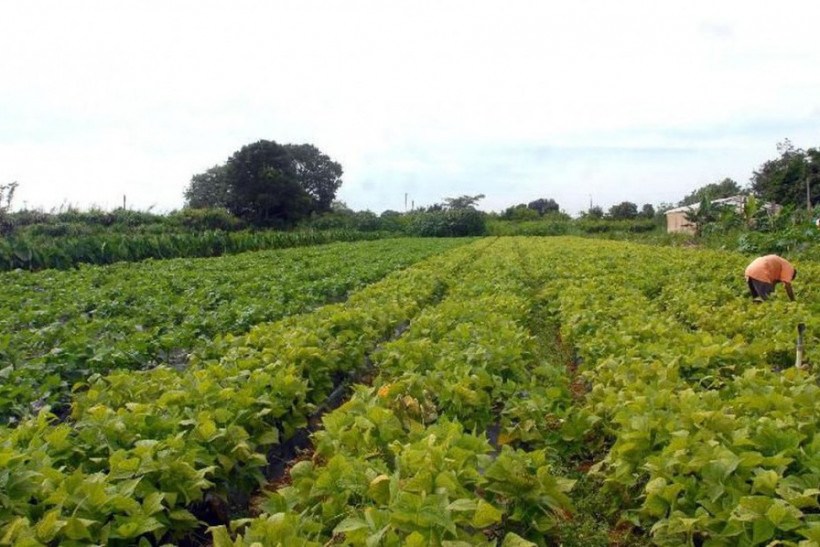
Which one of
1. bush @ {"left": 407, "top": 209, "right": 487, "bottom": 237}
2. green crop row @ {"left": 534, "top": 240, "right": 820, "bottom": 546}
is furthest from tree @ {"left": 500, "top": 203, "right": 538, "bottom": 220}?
green crop row @ {"left": 534, "top": 240, "right": 820, "bottom": 546}

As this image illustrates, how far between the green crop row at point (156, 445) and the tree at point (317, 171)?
6525 centimetres

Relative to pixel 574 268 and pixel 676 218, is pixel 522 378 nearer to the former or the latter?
pixel 574 268

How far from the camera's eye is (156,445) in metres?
3.57

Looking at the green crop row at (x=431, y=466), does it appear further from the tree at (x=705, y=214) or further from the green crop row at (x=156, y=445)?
the tree at (x=705, y=214)

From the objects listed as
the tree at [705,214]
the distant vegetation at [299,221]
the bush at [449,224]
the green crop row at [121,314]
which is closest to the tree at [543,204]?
the distant vegetation at [299,221]

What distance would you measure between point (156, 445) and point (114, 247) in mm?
22868

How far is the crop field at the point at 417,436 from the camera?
2.85 m

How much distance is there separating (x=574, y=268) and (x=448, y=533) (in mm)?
15604

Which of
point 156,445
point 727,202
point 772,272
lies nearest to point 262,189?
point 727,202

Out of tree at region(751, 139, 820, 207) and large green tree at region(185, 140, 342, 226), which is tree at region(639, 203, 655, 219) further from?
large green tree at region(185, 140, 342, 226)

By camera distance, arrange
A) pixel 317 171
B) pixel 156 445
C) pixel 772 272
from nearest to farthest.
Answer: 1. pixel 156 445
2. pixel 772 272
3. pixel 317 171

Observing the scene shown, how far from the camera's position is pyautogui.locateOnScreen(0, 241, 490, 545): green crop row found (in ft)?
9.52

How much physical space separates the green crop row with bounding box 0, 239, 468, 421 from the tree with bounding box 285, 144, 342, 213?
5273 centimetres

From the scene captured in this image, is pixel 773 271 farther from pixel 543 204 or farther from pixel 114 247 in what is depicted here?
pixel 543 204
